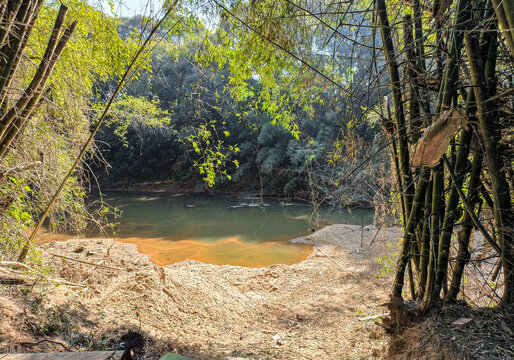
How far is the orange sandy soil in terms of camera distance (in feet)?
8.12

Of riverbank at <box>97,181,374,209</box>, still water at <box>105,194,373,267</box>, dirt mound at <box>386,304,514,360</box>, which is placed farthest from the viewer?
riverbank at <box>97,181,374,209</box>

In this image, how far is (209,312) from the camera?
12.5 ft

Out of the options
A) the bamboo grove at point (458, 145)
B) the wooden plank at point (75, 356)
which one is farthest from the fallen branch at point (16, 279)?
the bamboo grove at point (458, 145)

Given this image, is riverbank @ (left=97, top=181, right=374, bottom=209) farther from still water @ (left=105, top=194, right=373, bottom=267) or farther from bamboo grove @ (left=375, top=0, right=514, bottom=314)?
bamboo grove @ (left=375, top=0, right=514, bottom=314)

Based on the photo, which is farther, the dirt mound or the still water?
the still water

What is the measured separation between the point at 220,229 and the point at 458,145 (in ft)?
30.6

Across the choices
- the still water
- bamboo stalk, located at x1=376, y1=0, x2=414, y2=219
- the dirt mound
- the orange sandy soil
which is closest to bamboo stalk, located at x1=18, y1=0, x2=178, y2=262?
the orange sandy soil

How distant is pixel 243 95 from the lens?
355 cm

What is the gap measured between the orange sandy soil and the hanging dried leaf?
0.58m

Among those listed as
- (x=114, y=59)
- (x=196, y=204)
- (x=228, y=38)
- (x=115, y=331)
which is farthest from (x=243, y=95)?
(x=196, y=204)

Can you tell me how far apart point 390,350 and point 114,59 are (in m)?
4.20

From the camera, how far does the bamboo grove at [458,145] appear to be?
4.26 feet

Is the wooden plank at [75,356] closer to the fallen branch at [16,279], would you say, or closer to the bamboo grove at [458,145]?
the bamboo grove at [458,145]

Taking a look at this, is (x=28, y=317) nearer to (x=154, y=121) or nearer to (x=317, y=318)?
(x=317, y=318)
